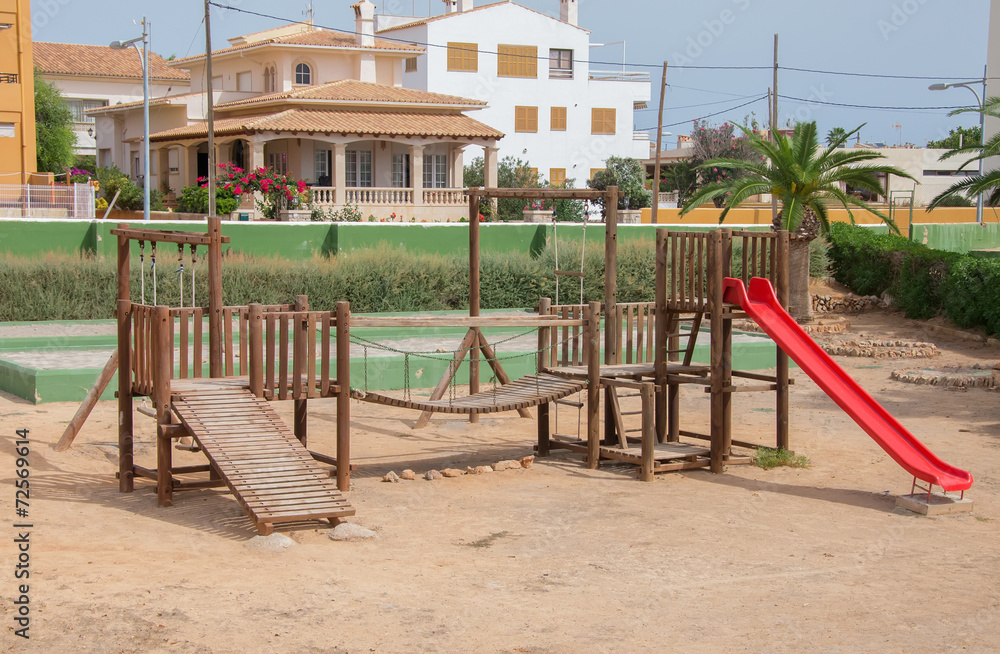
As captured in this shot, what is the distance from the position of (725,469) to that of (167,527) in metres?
5.28

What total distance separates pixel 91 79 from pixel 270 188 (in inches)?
1636

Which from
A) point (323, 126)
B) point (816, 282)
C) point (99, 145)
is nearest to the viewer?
point (816, 282)

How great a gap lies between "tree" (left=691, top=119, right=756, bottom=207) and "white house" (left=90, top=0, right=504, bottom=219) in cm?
1768

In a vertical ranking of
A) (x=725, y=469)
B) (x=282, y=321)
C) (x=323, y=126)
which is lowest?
(x=725, y=469)

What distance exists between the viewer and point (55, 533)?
24.5ft

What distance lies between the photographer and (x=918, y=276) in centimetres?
2225

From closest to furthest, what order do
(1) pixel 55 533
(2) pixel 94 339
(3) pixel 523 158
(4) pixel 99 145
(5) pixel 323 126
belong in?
1. (1) pixel 55 533
2. (2) pixel 94 339
3. (5) pixel 323 126
4. (4) pixel 99 145
5. (3) pixel 523 158

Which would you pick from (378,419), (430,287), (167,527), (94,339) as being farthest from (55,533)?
(430,287)

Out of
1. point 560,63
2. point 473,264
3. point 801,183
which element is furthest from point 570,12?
point 473,264

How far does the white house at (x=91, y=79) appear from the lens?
218 ft

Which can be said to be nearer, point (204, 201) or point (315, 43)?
point (204, 201)

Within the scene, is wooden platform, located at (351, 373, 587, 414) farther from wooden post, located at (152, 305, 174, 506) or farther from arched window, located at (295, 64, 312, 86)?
arched window, located at (295, 64, 312, 86)

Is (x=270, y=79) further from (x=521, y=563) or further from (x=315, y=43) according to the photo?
(x=521, y=563)

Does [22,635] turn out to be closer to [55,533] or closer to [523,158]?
[55,533]
